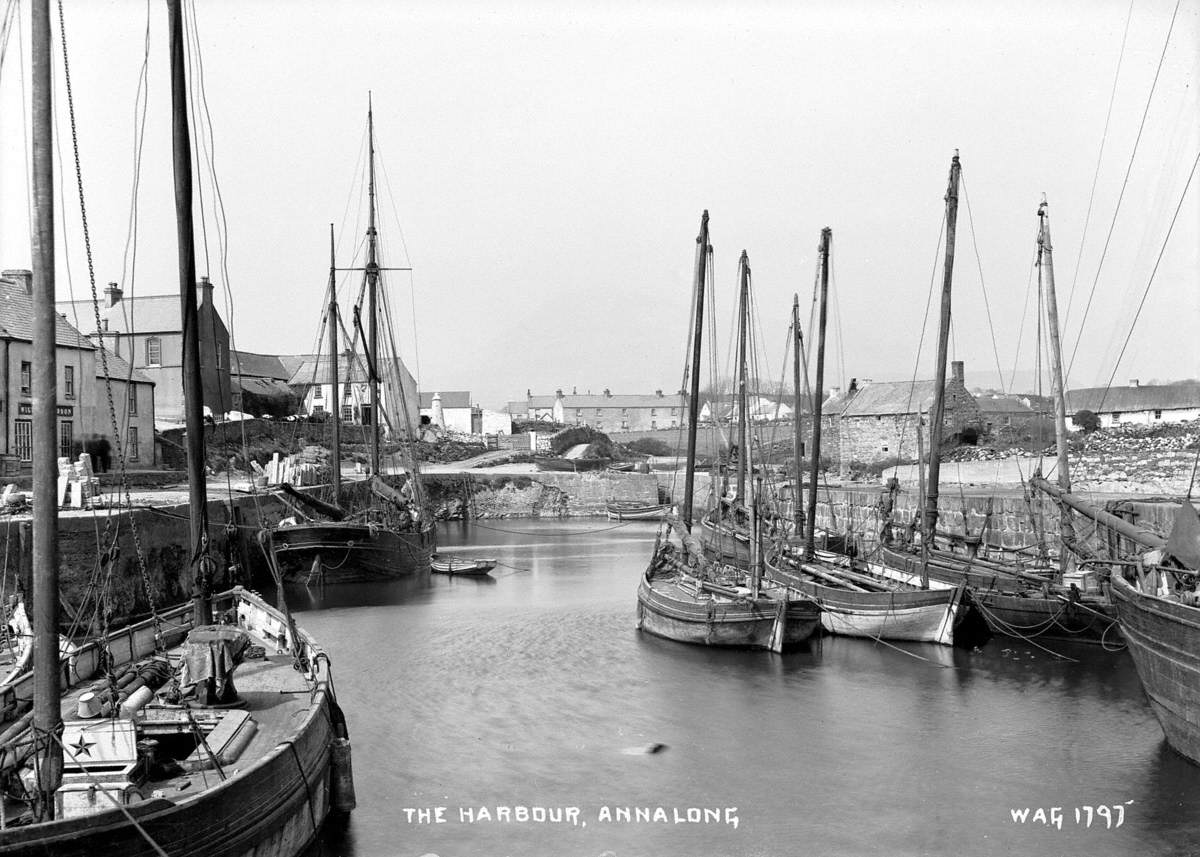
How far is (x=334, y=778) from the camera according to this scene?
1295 cm

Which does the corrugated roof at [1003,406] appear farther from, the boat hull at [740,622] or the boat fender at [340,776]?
the boat fender at [340,776]

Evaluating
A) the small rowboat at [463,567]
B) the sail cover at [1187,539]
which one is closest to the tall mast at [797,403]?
the small rowboat at [463,567]

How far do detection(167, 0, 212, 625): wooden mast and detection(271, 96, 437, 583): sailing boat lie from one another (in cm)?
1968

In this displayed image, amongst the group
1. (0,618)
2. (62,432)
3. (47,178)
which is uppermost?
(47,178)

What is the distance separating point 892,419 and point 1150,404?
16.2 meters

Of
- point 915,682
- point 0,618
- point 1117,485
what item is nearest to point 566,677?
point 915,682

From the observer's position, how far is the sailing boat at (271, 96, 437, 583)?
118 ft

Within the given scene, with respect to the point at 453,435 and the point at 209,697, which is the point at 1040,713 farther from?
the point at 453,435

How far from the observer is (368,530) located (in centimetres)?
3747

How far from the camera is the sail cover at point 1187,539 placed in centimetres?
1540

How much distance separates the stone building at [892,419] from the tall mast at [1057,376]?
1207 inches

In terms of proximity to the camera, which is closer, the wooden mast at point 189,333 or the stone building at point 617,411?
the wooden mast at point 189,333

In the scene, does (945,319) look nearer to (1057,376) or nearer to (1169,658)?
(1057,376)

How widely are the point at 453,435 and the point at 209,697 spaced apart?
86.9 metres
